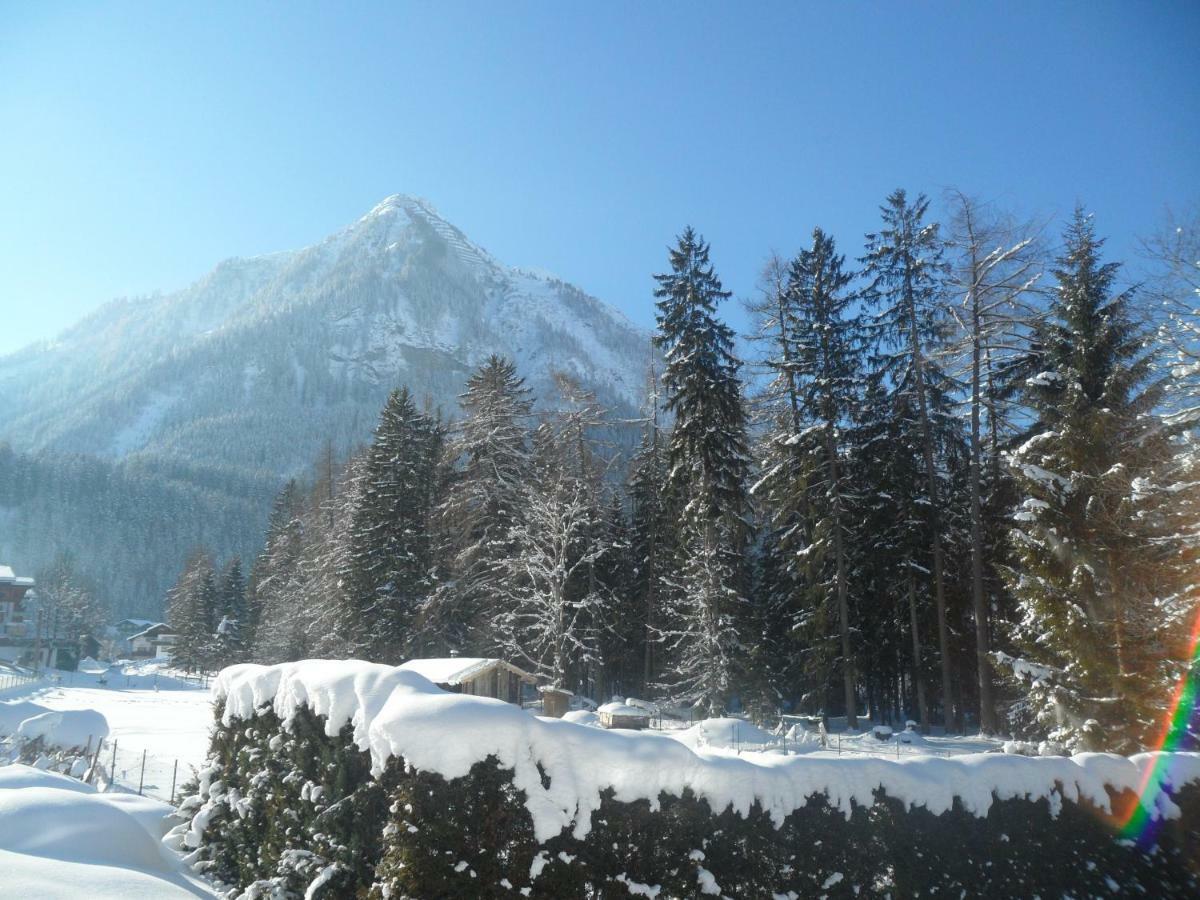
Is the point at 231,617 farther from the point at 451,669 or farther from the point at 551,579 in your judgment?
the point at 451,669

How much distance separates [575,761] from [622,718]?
62.9ft

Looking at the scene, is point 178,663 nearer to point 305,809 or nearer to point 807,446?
point 807,446

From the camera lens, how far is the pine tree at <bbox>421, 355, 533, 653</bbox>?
110ft

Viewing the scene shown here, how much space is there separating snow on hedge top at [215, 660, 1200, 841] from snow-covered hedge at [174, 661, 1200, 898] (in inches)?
0.7

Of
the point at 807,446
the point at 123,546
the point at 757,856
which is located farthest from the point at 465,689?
the point at 123,546

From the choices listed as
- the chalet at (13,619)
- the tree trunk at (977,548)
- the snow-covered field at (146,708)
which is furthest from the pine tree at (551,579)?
the chalet at (13,619)

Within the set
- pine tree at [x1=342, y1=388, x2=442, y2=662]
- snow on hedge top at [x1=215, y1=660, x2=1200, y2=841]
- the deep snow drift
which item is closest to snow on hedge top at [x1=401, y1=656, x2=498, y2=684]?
pine tree at [x1=342, y1=388, x2=442, y2=662]

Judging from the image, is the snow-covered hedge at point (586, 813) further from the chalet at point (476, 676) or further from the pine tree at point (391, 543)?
the pine tree at point (391, 543)

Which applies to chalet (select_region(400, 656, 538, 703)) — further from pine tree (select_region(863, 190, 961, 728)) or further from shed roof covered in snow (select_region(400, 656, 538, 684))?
pine tree (select_region(863, 190, 961, 728))

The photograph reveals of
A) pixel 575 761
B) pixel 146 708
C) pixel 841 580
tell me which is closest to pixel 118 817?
pixel 575 761

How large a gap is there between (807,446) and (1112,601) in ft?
41.4

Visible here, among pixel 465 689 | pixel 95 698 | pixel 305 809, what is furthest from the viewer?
pixel 95 698

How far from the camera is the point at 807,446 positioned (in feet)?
92.6

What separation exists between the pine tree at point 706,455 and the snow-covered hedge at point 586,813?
1835cm
